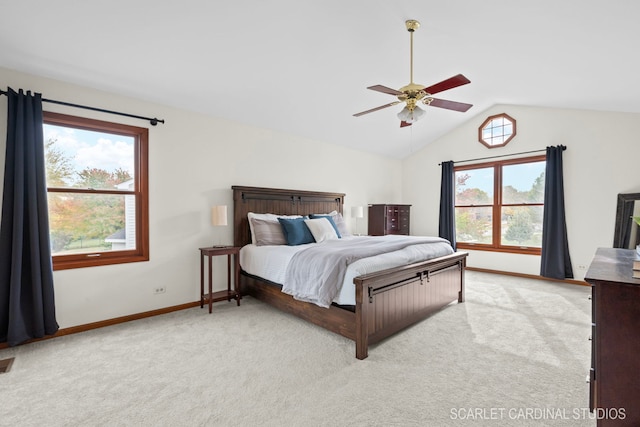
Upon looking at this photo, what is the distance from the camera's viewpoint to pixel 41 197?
280cm

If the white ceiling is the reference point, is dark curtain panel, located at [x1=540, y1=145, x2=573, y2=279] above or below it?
Result: below

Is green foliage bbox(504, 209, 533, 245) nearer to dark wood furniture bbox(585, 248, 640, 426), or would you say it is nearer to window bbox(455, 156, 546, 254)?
window bbox(455, 156, 546, 254)

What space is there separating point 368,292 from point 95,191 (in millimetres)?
3155

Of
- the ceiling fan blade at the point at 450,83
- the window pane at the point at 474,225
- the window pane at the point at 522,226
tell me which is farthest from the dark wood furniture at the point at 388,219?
the ceiling fan blade at the point at 450,83

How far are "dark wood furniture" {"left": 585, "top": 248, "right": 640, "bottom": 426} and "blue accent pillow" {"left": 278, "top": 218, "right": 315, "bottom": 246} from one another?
307 centimetres

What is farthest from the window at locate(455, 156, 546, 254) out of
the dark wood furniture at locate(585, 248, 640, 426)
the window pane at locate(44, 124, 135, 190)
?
the window pane at locate(44, 124, 135, 190)

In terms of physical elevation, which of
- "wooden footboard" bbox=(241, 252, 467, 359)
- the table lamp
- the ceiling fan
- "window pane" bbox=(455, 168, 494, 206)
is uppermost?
the ceiling fan

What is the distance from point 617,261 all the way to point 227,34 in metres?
3.57

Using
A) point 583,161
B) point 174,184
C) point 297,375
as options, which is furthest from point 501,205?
point 174,184

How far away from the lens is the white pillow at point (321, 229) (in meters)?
4.28

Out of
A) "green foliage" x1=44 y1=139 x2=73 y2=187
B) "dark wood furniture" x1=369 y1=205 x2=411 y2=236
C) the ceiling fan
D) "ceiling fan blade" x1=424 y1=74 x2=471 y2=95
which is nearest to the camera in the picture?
"ceiling fan blade" x1=424 y1=74 x2=471 y2=95

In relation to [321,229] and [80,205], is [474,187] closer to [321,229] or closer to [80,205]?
[321,229]

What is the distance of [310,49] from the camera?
3227 millimetres

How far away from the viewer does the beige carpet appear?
1.82 m
